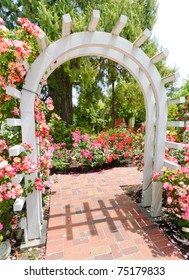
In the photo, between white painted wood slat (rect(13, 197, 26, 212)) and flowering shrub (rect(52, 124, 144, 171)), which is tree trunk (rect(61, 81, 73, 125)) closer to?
flowering shrub (rect(52, 124, 144, 171))

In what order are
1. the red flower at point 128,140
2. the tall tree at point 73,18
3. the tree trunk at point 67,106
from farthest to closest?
the tree trunk at point 67,106, the red flower at point 128,140, the tall tree at point 73,18

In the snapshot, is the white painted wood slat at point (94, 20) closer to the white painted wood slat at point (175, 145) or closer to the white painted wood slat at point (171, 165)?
the white painted wood slat at point (175, 145)

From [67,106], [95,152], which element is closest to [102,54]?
[95,152]

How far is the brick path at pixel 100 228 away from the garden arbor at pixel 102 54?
322mm

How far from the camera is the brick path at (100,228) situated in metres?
1.93

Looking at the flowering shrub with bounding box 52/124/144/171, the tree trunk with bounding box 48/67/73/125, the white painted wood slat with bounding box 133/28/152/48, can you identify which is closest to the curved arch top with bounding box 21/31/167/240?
the white painted wood slat with bounding box 133/28/152/48

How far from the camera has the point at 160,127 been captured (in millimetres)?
2420

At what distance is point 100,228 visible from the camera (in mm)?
2336

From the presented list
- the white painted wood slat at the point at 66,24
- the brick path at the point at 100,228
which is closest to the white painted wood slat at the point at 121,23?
the white painted wood slat at the point at 66,24

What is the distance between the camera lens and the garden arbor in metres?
1.93

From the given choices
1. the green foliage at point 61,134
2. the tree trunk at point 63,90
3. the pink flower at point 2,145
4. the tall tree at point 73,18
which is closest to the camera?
the pink flower at point 2,145

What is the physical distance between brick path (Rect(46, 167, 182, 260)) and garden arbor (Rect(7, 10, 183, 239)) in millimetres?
322

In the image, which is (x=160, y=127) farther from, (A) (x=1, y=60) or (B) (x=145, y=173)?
(A) (x=1, y=60)

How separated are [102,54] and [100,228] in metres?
2.44
